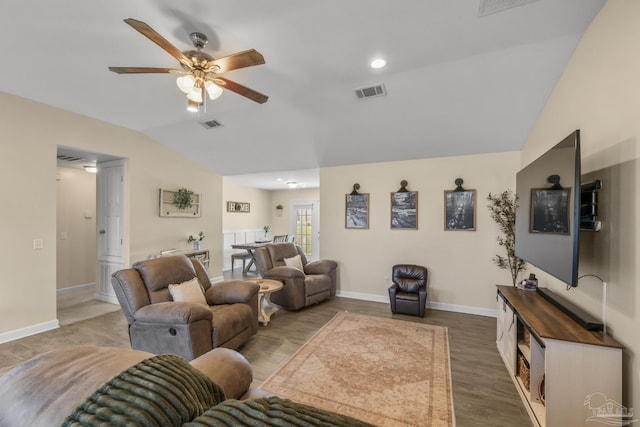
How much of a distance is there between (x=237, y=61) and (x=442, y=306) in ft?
13.7

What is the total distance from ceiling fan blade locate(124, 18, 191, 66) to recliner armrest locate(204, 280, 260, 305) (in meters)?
2.20

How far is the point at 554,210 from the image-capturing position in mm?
1955

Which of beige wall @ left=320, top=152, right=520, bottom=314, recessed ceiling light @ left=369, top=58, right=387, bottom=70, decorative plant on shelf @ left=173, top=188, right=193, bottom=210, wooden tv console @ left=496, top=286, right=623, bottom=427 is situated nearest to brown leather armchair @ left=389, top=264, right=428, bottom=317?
beige wall @ left=320, top=152, right=520, bottom=314

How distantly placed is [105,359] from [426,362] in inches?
105

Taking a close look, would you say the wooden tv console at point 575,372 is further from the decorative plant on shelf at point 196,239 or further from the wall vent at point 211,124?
the decorative plant on shelf at point 196,239

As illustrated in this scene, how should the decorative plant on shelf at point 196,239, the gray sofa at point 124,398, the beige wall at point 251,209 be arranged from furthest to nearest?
the beige wall at point 251,209
the decorative plant on shelf at point 196,239
the gray sofa at point 124,398

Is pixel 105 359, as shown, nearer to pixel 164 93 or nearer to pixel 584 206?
pixel 584 206

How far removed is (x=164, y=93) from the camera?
130 inches

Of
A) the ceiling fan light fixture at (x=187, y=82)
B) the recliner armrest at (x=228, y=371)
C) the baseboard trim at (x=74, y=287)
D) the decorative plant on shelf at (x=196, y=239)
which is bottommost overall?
the baseboard trim at (x=74, y=287)

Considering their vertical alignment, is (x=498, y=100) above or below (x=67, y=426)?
above

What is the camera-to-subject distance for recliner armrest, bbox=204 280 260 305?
2973 millimetres

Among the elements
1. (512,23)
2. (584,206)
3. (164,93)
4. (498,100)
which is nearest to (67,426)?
(584,206)

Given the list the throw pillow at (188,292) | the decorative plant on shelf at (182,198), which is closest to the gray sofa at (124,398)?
the throw pillow at (188,292)

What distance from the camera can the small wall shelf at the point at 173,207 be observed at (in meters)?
4.86
